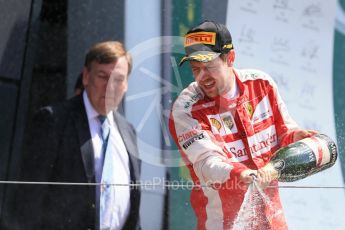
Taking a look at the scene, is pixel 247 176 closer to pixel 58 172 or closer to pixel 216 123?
pixel 216 123

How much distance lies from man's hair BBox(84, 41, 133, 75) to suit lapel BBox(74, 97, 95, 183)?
0.43 feet

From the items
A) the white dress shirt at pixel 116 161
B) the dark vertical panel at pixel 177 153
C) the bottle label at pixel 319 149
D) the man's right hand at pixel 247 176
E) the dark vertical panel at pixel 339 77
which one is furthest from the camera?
the dark vertical panel at pixel 339 77

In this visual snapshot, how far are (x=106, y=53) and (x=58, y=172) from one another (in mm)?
403

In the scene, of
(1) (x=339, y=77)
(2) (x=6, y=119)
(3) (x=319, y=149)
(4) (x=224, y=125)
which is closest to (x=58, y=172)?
(2) (x=6, y=119)

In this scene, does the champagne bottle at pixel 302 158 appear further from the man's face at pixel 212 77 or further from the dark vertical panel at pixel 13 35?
the dark vertical panel at pixel 13 35

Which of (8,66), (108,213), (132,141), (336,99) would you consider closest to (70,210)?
(108,213)

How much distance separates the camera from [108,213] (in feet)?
8.49

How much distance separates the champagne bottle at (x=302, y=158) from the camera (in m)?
2.45

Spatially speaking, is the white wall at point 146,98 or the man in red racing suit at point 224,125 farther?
the white wall at point 146,98

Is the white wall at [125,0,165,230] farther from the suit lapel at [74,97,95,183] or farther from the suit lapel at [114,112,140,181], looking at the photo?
the suit lapel at [74,97,95,183]

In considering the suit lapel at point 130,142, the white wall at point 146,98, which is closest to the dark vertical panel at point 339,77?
the white wall at point 146,98

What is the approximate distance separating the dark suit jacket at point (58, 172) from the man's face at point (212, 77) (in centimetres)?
37

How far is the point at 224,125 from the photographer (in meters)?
2.55

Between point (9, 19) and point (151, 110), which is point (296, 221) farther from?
point (9, 19)
